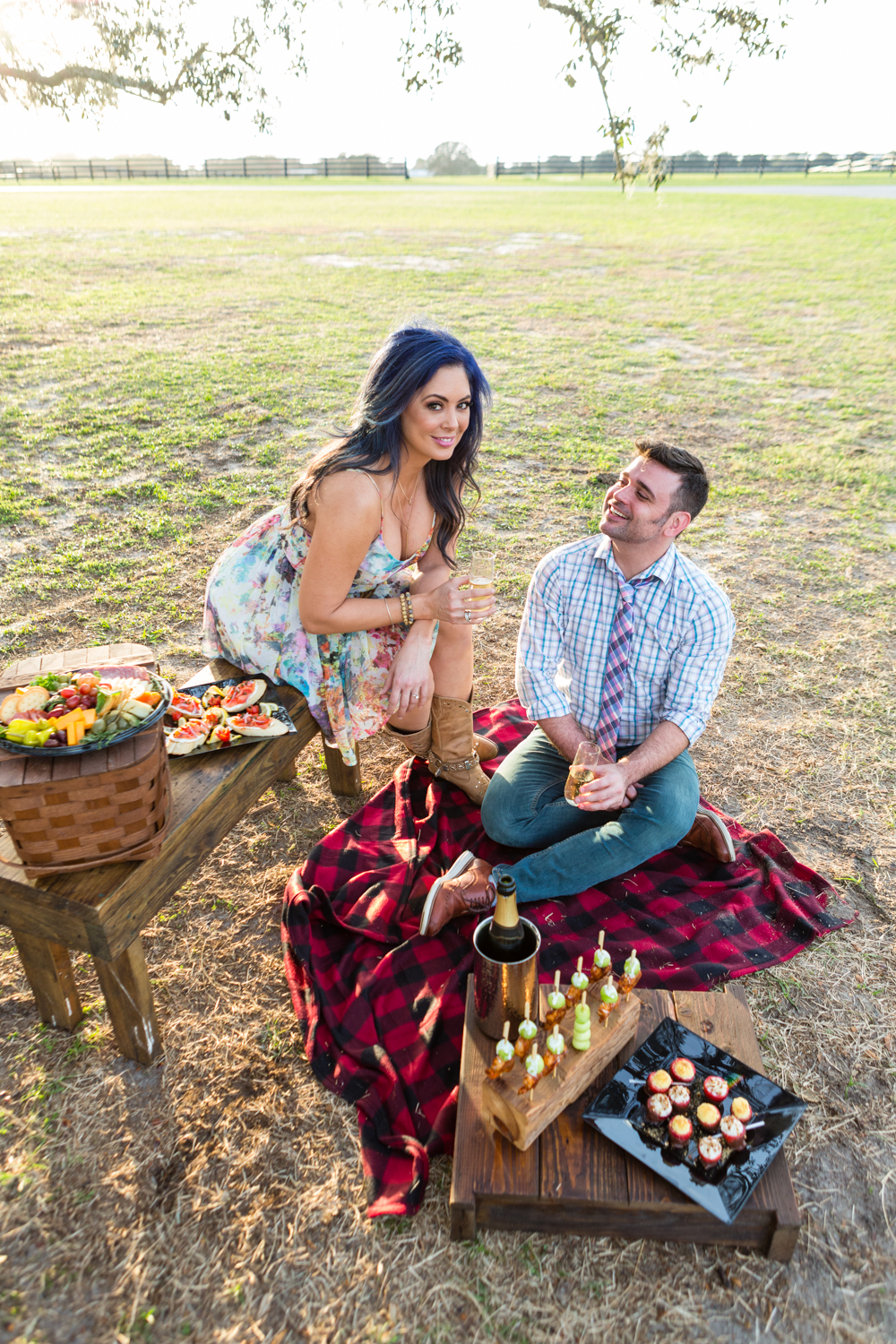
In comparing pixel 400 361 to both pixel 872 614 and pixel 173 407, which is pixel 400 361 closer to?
pixel 872 614

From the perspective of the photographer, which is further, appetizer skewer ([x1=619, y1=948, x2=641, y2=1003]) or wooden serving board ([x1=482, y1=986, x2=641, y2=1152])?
appetizer skewer ([x1=619, y1=948, x2=641, y2=1003])

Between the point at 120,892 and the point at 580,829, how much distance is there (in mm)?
1886

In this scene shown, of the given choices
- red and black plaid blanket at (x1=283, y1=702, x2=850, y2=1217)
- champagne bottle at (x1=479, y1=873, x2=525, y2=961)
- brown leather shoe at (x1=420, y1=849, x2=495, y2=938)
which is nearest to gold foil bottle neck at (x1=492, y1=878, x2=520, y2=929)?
champagne bottle at (x1=479, y1=873, x2=525, y2=961)

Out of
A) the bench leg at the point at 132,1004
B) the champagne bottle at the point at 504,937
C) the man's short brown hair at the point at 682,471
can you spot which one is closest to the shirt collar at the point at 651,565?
the man's short brown hair at the point at 682,471

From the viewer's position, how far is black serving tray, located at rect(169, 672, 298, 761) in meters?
3.14

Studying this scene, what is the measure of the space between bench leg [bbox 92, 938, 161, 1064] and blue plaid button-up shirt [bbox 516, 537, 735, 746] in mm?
1772

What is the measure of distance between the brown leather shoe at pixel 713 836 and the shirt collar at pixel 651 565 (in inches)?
41.3

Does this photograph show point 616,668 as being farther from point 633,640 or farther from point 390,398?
point 390,398

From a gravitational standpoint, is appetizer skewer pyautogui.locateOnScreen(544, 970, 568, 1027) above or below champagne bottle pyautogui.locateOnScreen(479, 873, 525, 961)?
below

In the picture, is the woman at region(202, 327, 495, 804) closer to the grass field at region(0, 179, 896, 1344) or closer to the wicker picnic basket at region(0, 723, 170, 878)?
the grass field at region(0, 179, 896, 1344)

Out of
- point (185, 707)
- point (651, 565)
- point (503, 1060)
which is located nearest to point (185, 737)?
point (185, 707)

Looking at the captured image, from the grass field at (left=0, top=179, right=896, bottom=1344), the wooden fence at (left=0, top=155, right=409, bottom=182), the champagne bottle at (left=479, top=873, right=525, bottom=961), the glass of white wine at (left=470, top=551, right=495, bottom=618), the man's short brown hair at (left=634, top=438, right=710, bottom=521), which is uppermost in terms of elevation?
the wooden fence at (left=0, top=155, right=409, bottom=182)

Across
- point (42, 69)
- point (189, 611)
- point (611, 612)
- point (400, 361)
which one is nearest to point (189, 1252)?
point (611, 612)

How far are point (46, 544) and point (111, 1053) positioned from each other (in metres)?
4.51
